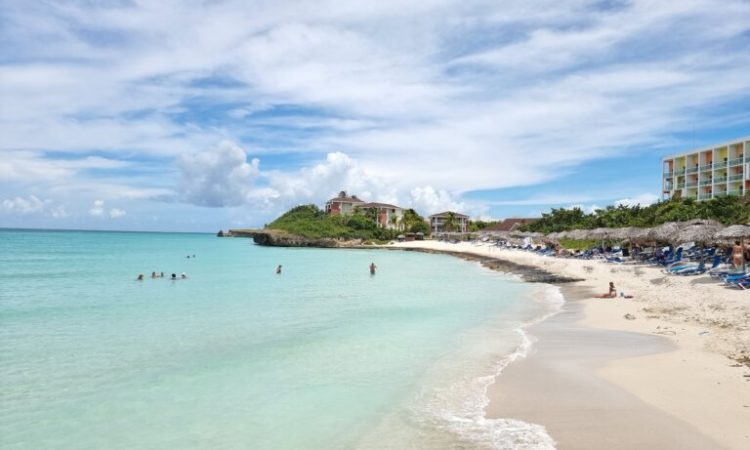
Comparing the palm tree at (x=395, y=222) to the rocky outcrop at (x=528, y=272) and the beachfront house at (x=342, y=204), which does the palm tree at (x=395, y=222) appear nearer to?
the beachfront house at (x=342, y=204)

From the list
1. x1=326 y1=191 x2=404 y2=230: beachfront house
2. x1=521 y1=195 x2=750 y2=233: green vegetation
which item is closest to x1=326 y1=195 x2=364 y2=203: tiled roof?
x1=326 y1=191 x2=404 y2=230: beachfront house

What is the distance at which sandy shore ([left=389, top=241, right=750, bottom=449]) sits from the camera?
593cm

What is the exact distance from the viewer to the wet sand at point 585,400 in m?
5.75

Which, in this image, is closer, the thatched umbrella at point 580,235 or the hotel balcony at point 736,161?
the thatched umbrella at point 580,235

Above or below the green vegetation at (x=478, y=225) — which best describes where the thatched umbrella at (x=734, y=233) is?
below

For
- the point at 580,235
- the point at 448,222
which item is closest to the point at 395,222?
the point at 448,222

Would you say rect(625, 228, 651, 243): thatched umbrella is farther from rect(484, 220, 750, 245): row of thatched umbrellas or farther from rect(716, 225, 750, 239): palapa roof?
rect(716, 225, 750, 239): palapa roof

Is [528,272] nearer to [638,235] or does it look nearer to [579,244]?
[638,235]

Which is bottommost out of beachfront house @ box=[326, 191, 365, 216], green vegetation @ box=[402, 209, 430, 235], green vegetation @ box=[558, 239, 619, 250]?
green vegetation @ box=[558, 239, 619, 250]

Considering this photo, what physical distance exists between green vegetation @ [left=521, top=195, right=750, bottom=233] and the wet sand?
23009 mm

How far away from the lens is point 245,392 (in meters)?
8.23

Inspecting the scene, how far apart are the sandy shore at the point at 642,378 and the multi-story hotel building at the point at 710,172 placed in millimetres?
39520

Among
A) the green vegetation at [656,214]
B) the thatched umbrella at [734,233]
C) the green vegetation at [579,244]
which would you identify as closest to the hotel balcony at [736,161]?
the green vegetation at [656,214]

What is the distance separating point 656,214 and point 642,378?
123 ft
